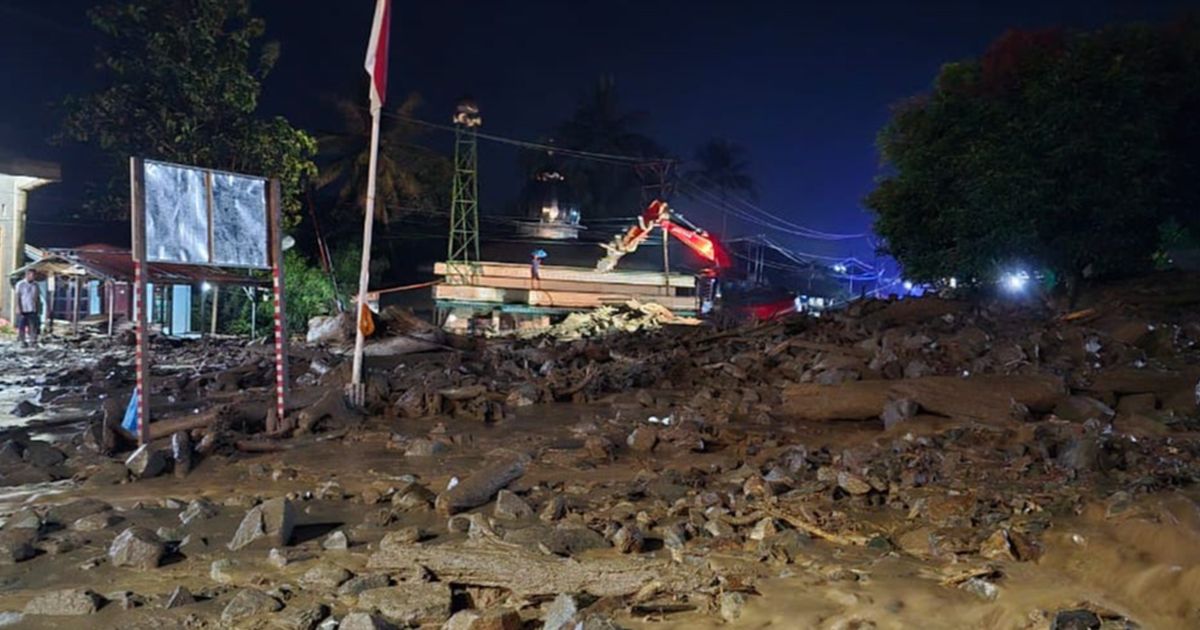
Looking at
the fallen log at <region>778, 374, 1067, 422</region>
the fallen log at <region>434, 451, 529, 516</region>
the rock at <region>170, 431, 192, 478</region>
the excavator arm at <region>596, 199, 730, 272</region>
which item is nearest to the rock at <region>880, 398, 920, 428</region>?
the fallen log at <region>778, 374, 1067, 422</region>

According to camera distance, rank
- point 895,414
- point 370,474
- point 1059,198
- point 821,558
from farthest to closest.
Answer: point 1059,198 → point 895,414 → point 370,474 → point 821,558

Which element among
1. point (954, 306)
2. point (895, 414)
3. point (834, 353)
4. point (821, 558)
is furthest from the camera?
point (954, 306)

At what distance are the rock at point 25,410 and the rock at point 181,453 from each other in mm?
4202

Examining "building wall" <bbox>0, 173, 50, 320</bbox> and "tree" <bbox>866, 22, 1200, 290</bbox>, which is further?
"building wall" <bbox>0, 173, 50, 320</bbox>

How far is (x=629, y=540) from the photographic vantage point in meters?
4.51

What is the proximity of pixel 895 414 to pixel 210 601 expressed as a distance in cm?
657

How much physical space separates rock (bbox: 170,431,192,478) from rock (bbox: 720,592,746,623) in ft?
16.5

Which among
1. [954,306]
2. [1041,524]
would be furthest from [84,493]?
[954,306]

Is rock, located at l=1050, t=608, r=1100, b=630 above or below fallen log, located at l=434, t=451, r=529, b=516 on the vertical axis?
above

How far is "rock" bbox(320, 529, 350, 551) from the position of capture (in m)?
4.70

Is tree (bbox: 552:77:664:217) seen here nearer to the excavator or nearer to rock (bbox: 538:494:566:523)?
the excavator

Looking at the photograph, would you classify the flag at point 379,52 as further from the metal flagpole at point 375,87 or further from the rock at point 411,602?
the rock at point 411,602

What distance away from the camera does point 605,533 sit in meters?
4.80

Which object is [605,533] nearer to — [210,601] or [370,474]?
[210,601]
